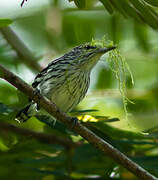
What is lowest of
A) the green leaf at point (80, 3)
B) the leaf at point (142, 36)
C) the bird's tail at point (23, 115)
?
the bird's tail at point (23, 115)

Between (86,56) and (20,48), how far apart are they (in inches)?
59.1

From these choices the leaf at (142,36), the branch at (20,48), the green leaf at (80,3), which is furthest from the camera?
the leaf at (142,36)

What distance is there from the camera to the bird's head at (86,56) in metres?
4.60

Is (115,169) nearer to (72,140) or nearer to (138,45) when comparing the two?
(72,140)

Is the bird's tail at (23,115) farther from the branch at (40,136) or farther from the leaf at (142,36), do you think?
the leaf at (142,36)

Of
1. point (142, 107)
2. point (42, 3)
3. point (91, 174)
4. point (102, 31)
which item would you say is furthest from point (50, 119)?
point (42, 3)

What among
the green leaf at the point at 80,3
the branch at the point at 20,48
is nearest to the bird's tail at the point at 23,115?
the branch at the point at 20,48

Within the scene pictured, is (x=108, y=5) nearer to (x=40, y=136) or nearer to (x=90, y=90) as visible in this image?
(x=40, y=136)

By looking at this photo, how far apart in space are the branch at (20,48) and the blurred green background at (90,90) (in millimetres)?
14

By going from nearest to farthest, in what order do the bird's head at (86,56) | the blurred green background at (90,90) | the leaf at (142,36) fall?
1. the blurred green background at (90,90)
2. the bird's head at (86,56)
3. the leaf at (142,36)

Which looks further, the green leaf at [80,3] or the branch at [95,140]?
the branch at [95,140]

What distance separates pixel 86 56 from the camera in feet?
16.3

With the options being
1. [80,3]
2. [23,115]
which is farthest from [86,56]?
[80,3]

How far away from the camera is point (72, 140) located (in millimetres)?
4648
